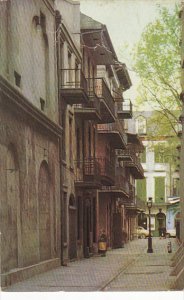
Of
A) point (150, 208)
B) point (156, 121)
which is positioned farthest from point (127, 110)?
point (150, 208)

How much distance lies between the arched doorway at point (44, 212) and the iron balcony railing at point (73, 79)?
10.4 feet

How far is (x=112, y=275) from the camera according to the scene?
57.5ft

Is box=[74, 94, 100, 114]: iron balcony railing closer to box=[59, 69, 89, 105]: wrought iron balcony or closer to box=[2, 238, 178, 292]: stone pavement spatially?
box=[59, 69, 89, 105]: wrought iron balcony

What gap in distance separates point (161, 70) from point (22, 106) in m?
Result: 3.04

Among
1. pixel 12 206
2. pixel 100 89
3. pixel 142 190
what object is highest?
pixel 100 89

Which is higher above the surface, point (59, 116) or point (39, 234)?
point (59, 116)

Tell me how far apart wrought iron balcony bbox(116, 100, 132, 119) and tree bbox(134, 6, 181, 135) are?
1.12 feet

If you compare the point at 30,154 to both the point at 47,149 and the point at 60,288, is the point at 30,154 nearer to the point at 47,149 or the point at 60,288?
the point at 47,149

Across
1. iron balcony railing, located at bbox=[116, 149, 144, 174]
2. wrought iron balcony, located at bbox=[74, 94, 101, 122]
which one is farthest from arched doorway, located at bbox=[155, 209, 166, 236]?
wrought iron balcony, located at bbox=[74, 94, 101, 122]

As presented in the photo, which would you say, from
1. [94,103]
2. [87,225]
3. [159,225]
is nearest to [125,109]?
[159,225]

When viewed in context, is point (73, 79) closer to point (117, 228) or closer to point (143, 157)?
point (143, 157)
